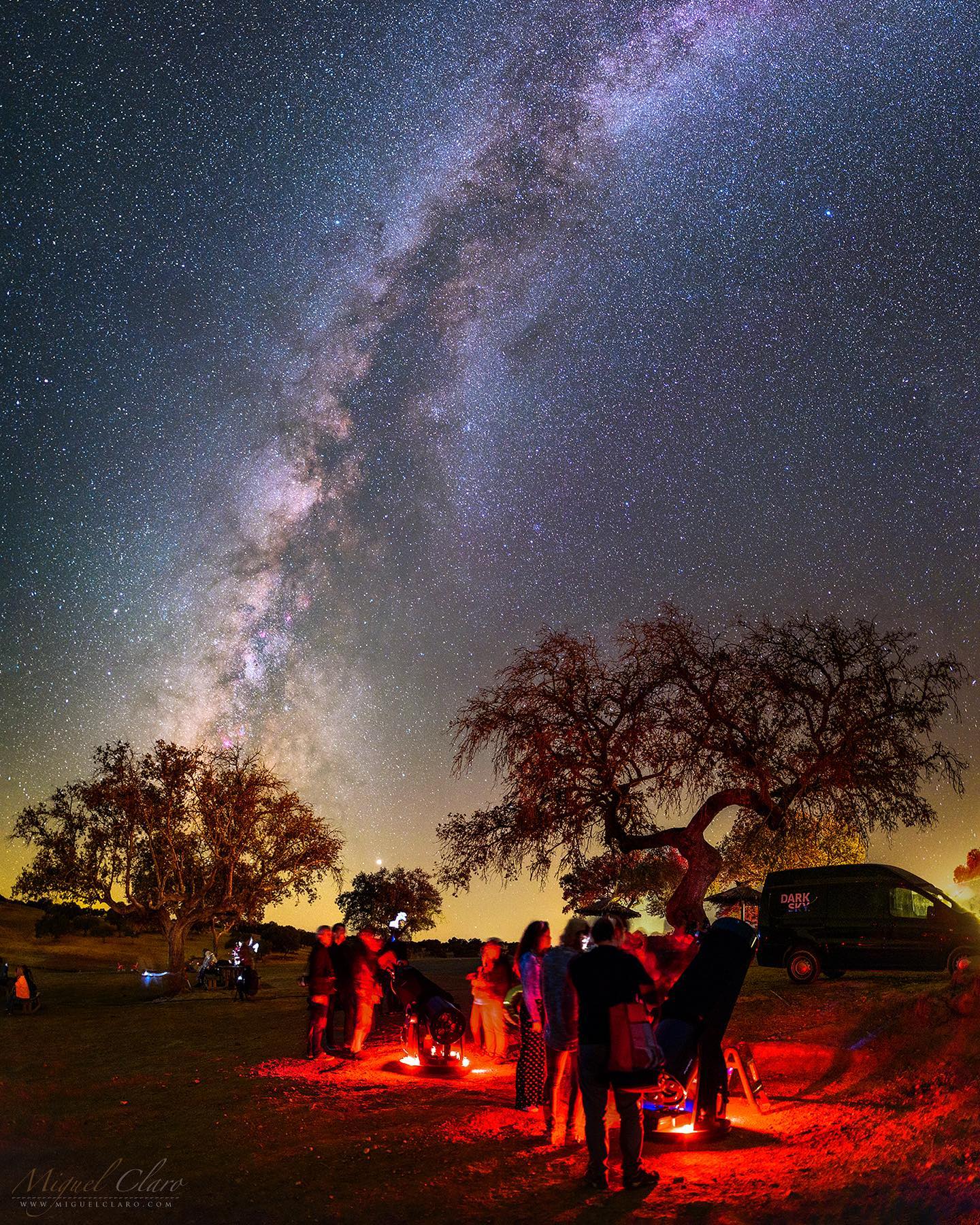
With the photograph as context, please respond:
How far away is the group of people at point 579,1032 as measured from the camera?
23.4 ft

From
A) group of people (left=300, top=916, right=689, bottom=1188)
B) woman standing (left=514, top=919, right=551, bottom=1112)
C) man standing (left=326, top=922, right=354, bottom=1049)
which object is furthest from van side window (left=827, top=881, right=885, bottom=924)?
woman standing (left=514, top=919, right=551, bottom=1112)

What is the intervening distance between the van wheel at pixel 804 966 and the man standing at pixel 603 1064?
47.7 feet

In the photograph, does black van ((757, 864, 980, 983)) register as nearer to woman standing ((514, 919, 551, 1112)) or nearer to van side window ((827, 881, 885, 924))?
van side window ((827, 881, 885, 924))

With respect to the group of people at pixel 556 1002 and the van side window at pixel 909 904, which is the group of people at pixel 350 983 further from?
the van side window at pixel 909 904

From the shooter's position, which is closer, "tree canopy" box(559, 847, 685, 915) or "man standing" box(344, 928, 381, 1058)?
"man standing" box(344, 928, 381, 1058)

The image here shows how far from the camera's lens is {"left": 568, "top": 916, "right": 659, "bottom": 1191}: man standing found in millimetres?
7086

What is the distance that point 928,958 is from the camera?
19.3 m

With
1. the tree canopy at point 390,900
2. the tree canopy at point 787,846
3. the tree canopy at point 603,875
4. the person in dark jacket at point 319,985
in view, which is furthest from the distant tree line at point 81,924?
the person in dark jacket at point 319,985

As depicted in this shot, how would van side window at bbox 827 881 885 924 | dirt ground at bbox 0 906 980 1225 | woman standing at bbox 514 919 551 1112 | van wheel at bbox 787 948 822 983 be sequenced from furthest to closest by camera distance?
van wheel at bbox 787 948 822 983 < van side window at bbox 827 881 885 924 < woman standing at bbox 514 919 551 1112 < dirt ground at bbox 0 906 980 1225

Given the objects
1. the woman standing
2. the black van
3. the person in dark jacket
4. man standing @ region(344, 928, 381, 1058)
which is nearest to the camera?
the woman standing

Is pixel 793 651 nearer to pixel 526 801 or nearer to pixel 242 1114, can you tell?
pixel 526 801

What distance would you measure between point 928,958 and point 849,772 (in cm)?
388

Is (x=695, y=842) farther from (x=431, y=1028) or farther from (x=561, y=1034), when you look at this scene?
(x=561, y=1034)

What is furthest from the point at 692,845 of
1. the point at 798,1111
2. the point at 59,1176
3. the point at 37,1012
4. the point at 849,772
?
the point at 37,1012
